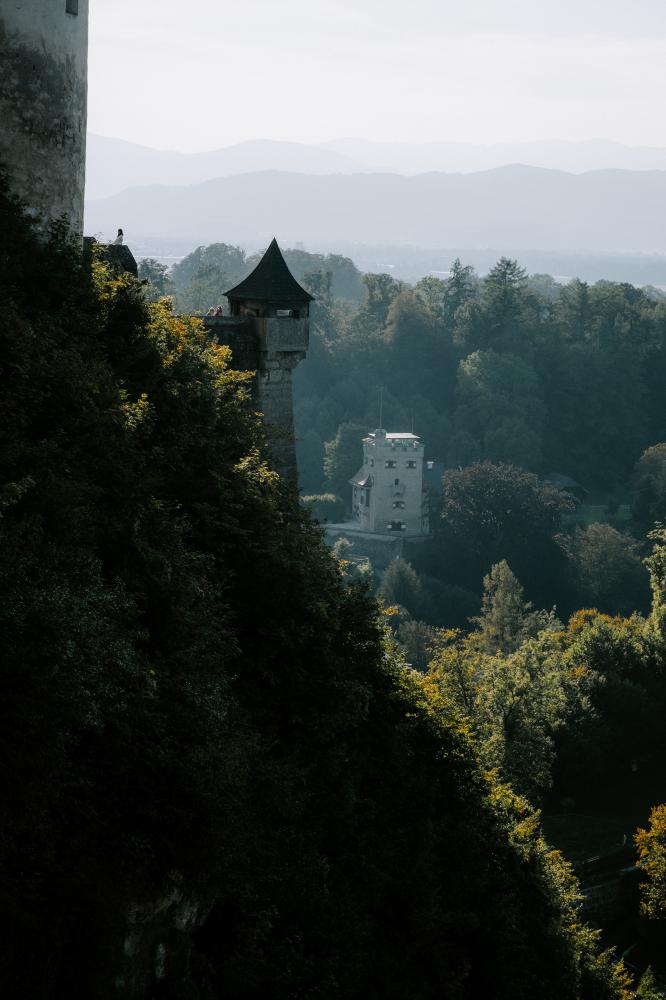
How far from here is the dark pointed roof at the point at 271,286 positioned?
881 inches

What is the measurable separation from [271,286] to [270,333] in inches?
33.7

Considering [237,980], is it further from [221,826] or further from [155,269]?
[155,269]

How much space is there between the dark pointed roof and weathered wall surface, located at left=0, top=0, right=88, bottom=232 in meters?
5.33

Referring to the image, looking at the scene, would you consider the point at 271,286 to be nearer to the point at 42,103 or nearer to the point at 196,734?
the point at 42,103

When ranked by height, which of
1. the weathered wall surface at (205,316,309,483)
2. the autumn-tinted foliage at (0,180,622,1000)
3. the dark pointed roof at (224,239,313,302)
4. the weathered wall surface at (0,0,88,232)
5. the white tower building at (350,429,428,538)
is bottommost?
the white tower building at (350,429,428,538)

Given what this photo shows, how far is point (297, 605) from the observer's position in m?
15.4

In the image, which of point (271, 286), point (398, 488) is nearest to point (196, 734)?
point (271, 286)

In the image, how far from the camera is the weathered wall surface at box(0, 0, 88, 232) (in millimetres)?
16406

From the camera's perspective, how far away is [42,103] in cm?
1677

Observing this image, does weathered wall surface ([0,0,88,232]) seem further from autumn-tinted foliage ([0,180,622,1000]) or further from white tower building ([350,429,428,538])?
white tower building ([350,429,428,538])

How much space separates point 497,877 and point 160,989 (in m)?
7.12

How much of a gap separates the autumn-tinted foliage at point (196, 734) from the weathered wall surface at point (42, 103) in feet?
2.25

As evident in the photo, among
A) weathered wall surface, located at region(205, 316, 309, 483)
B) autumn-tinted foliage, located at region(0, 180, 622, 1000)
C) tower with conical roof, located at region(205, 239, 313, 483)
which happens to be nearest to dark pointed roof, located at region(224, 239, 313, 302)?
tower with conical roof, located at region(205, 239, 313, 483)

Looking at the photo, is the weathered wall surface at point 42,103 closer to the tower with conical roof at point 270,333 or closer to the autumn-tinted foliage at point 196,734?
the autumn-tinted foliage at point 196,734
